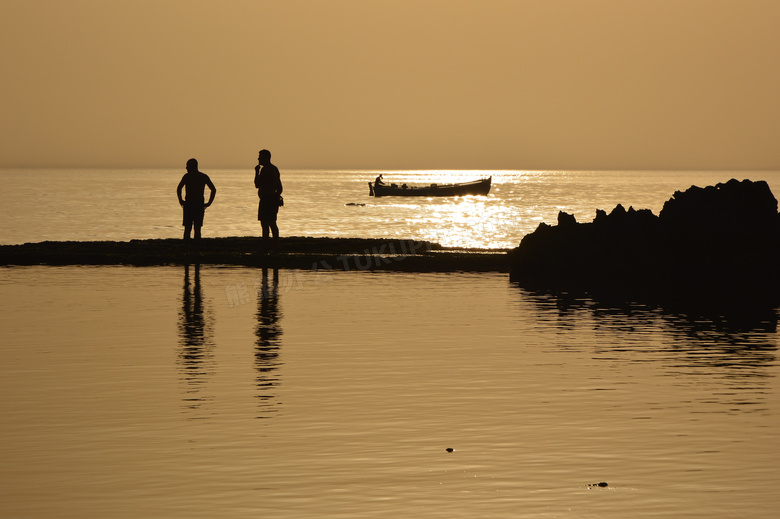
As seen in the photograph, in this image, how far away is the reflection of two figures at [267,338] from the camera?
10.7 meters

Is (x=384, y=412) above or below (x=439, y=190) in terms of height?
above

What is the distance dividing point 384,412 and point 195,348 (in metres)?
4.18

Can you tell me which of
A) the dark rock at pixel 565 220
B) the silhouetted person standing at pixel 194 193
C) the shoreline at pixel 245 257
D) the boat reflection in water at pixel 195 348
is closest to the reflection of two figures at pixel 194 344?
the boat reflection in water at pixel 195 348

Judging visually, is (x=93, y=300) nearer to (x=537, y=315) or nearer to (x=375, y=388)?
(x=537, y=315)

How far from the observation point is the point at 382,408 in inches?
378

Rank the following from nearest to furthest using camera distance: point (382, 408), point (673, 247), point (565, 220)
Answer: point (382, 408) → point (673, 247) → point (565, 220)

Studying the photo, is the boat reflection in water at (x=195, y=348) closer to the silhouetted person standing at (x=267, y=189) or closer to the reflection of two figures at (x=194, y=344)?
the reflection of two figures at (x=194, y=344)

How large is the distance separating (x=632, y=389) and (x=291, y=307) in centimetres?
794

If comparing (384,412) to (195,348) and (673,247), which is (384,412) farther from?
(673,247)

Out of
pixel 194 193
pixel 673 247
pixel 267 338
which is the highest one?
pixel 194 193

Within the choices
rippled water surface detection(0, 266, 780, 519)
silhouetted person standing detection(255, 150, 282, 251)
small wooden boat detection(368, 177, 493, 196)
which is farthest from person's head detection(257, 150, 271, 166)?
small wooden boat detection(368, 177, 493, 196)

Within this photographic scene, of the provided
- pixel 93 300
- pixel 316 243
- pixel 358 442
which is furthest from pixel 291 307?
pixel 316 243

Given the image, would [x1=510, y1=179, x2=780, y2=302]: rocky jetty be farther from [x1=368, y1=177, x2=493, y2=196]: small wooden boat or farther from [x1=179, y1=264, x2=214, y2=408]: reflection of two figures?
[x1=368, y1=177, x2=493, y2=196]: small wooden boat

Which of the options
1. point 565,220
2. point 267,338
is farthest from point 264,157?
point 267,338
